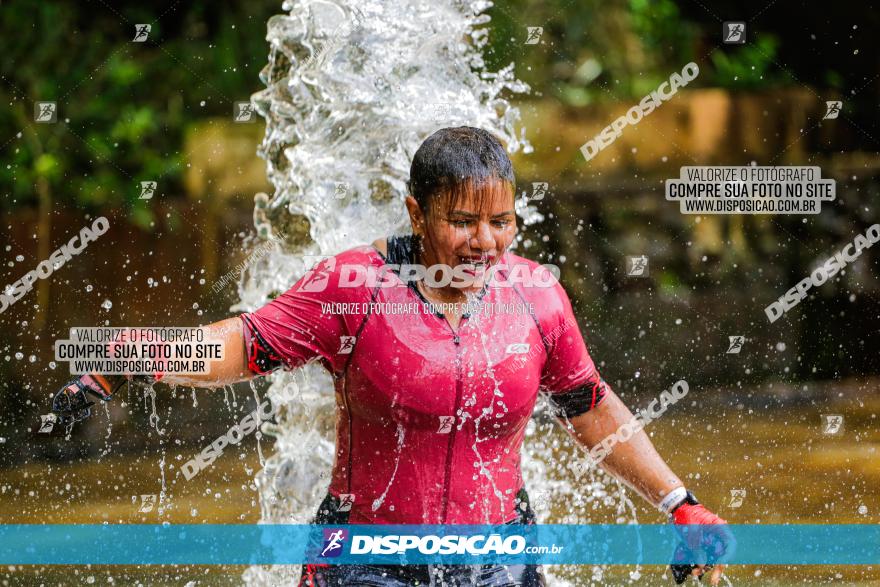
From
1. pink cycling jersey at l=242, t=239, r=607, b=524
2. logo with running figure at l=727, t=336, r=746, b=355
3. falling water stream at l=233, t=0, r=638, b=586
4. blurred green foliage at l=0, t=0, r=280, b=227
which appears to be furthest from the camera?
blurred green foliage at l=0, t=0, r=280, b=227

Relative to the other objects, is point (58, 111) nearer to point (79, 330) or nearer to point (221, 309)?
point (221, 309)

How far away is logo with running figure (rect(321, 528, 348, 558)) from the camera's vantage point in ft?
8.69

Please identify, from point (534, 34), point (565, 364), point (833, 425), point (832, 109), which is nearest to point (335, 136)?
point (565, 364)

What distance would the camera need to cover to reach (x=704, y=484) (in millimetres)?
5652

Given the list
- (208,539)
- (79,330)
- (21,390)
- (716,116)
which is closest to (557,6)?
(716,116)

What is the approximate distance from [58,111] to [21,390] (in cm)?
221

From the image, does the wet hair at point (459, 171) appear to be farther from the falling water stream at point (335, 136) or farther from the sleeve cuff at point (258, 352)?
the falling water stream at point (335, 136)

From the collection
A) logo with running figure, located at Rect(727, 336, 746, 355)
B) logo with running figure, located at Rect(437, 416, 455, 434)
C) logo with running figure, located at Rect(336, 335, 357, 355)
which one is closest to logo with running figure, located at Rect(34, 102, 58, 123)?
logo with running figure, located at Rect(727, 336, 746, 355)

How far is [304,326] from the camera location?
8.54 feet

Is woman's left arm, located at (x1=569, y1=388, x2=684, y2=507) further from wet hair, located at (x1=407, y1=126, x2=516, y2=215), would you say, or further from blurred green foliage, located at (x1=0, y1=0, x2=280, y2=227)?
blurred green foliage, located at (x1=0, y1=0, x2=280, y2=227)

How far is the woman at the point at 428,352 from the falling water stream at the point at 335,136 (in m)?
1.50

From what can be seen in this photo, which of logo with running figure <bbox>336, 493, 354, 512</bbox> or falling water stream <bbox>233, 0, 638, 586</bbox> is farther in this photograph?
falling water stream <bbox>233, 0, 638, 586</bbox>

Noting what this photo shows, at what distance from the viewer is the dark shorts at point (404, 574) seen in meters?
2.62

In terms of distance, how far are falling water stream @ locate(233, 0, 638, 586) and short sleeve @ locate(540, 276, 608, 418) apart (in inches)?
57.5
